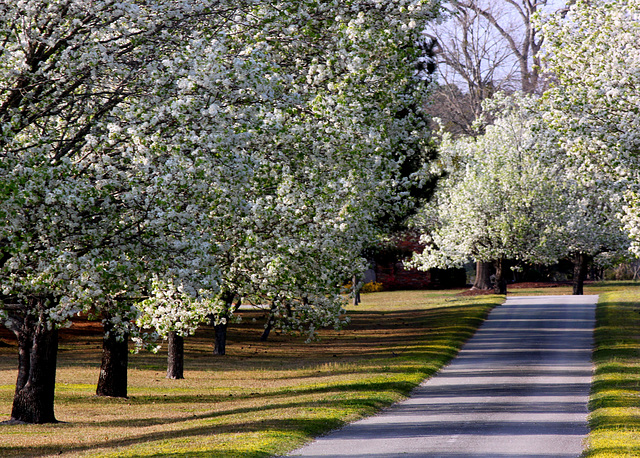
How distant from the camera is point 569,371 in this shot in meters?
22.2

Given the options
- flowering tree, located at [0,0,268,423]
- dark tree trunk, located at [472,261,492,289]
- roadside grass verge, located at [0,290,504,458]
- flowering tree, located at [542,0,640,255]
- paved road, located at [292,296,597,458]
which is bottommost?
roadside grass verge, located at [0,290,504,458]

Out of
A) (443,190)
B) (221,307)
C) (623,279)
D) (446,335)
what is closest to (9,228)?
(221,307)

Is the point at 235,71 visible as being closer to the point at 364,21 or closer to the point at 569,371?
the point at 364,21

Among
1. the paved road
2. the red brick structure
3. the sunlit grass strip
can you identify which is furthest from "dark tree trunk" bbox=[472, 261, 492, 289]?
the paved road

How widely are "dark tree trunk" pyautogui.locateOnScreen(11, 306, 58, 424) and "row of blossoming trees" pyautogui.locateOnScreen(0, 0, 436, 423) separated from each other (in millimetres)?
33

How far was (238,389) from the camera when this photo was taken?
22.6m

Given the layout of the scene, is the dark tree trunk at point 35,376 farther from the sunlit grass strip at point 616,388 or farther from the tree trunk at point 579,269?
the tree trunk at point 579,269

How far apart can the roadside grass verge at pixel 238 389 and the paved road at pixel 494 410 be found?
0.71 meters

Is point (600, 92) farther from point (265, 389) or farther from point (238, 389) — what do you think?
point (238, 389)

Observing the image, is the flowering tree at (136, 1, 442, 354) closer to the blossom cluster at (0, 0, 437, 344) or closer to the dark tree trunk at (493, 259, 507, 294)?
the blossom cluster at (0, 0, 437, 344)

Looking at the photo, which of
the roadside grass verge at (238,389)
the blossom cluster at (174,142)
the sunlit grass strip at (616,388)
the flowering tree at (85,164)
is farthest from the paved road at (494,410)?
the flowering tree at (85,164)

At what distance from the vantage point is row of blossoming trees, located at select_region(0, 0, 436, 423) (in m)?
10.9

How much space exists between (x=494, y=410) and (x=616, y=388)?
4.48m

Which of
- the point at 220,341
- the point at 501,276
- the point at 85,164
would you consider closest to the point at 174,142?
the point at 85,164
